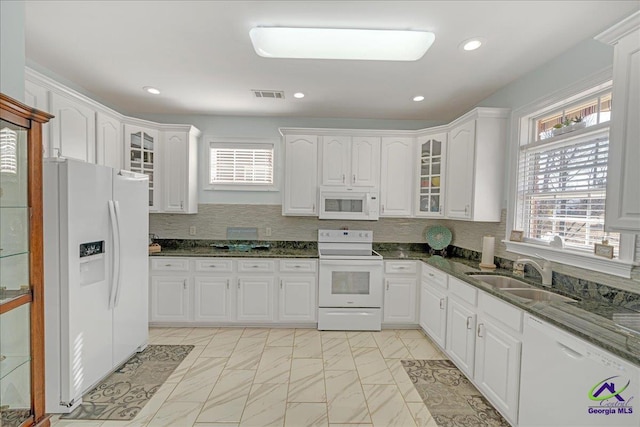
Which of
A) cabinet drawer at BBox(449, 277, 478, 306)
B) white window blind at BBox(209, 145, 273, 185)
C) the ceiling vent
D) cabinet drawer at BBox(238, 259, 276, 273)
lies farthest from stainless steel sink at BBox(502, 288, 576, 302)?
white window blind at BBox(209, 145, 273, 185)

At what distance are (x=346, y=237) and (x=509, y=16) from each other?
8.80 ft

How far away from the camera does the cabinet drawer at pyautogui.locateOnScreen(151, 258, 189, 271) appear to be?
3271 mm

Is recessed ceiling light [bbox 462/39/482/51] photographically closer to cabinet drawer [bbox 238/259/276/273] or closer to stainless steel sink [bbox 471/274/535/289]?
stainless steel sink [bbox 471/274/535/289]

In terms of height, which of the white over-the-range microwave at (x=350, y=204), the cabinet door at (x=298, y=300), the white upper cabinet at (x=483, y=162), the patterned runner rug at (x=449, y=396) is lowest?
the patterned runner rug at (x=449, y=396)

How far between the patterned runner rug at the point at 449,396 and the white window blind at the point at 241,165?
2.81 m

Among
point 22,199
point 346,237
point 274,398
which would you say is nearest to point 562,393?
point 274,398

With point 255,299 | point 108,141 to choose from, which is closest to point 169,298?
point 255,299

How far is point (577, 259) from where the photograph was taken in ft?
6.65

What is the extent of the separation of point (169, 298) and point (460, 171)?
364 cm

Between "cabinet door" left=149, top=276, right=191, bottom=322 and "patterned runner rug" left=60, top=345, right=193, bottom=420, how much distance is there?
45 cm

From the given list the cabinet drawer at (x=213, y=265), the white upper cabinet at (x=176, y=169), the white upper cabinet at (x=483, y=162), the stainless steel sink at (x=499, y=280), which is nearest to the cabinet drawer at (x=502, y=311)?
the stainless steel sink at (x=499, y=280)

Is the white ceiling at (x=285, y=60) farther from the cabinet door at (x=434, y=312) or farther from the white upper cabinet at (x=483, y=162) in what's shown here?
the cabinet door at (x=434, y=312)

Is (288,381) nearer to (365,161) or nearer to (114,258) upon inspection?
(114,258)

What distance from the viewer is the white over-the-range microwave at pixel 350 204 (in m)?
3.50
